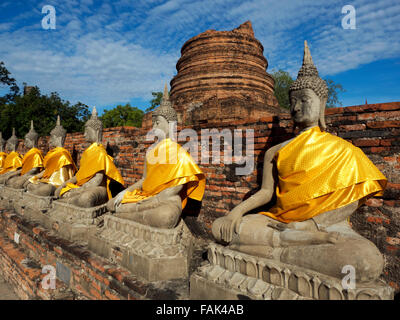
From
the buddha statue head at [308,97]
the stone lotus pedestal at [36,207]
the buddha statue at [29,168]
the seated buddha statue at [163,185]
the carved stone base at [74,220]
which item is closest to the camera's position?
the buddha statue head at [308,97]

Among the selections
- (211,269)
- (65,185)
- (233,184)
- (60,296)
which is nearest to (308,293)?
(211,269)

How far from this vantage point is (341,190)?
2197mm

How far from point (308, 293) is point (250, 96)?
744cm

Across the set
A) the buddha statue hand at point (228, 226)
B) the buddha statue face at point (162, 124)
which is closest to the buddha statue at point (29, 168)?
the buddha statue face at point (162, 124)

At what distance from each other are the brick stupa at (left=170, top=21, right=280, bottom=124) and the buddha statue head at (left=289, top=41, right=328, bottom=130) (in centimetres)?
535

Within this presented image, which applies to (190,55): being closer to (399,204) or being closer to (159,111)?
(159,111)

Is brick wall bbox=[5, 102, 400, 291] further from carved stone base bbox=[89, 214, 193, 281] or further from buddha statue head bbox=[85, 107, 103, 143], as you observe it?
carved stone base bbox=[89, 214, 193, 281]

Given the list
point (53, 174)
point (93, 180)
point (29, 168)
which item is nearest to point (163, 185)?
point (93, 180)

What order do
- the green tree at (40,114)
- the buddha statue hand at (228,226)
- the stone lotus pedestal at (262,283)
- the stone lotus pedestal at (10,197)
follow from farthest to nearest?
the green tree at (40,114), the stone lotus pedestal at (10,197), the buddha statue hand at (228,226), the stone lotus pedestal at (262,283)

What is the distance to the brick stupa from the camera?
8.38 metres

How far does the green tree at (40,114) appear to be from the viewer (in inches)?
575

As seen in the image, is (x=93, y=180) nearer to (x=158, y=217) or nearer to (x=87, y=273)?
(x=87, y=273)

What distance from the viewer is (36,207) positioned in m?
5.14

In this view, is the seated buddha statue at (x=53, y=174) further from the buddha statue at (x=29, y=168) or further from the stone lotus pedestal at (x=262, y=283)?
the stone lotus pedestal at (x=262, y=283)
